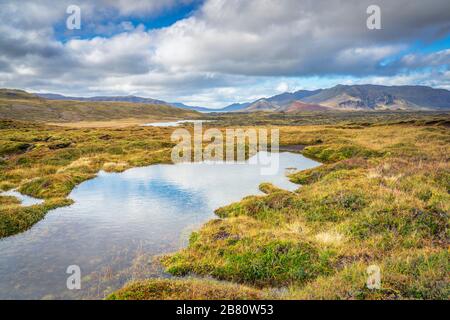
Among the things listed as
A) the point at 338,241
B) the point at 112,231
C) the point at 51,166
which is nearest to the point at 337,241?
the point at 338,241

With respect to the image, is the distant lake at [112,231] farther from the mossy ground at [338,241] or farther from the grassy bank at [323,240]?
the mossy ground at [338,241]

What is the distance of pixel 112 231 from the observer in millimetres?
21156

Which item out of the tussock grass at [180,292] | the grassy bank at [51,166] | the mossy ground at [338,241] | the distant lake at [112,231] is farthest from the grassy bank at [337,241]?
the grassy bank at [51,166]

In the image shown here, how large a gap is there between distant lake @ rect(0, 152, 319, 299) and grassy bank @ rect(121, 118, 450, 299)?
2.18 meters

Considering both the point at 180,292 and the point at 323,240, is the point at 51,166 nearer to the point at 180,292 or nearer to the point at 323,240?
the point at 180,292

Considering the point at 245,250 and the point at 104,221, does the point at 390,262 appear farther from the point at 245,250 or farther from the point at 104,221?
the point at 104,221

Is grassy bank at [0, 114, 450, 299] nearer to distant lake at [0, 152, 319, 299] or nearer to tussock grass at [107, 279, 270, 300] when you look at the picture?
tussock grass at [107, 279, 270, 300]

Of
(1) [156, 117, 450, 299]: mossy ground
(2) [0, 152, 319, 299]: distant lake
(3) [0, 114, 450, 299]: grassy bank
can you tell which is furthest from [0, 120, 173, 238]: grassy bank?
(1) [156, 117, 450, 299]: mossy ground

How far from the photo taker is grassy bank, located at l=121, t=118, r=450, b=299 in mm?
11289

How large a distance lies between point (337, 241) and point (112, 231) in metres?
14.1

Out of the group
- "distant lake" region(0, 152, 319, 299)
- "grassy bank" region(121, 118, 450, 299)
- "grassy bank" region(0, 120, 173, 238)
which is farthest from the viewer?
"grassy bank" region(0, 120, 173, 238)

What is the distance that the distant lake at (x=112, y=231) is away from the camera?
48.3 feet

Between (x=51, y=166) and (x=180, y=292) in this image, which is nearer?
(x=180, y=292)
